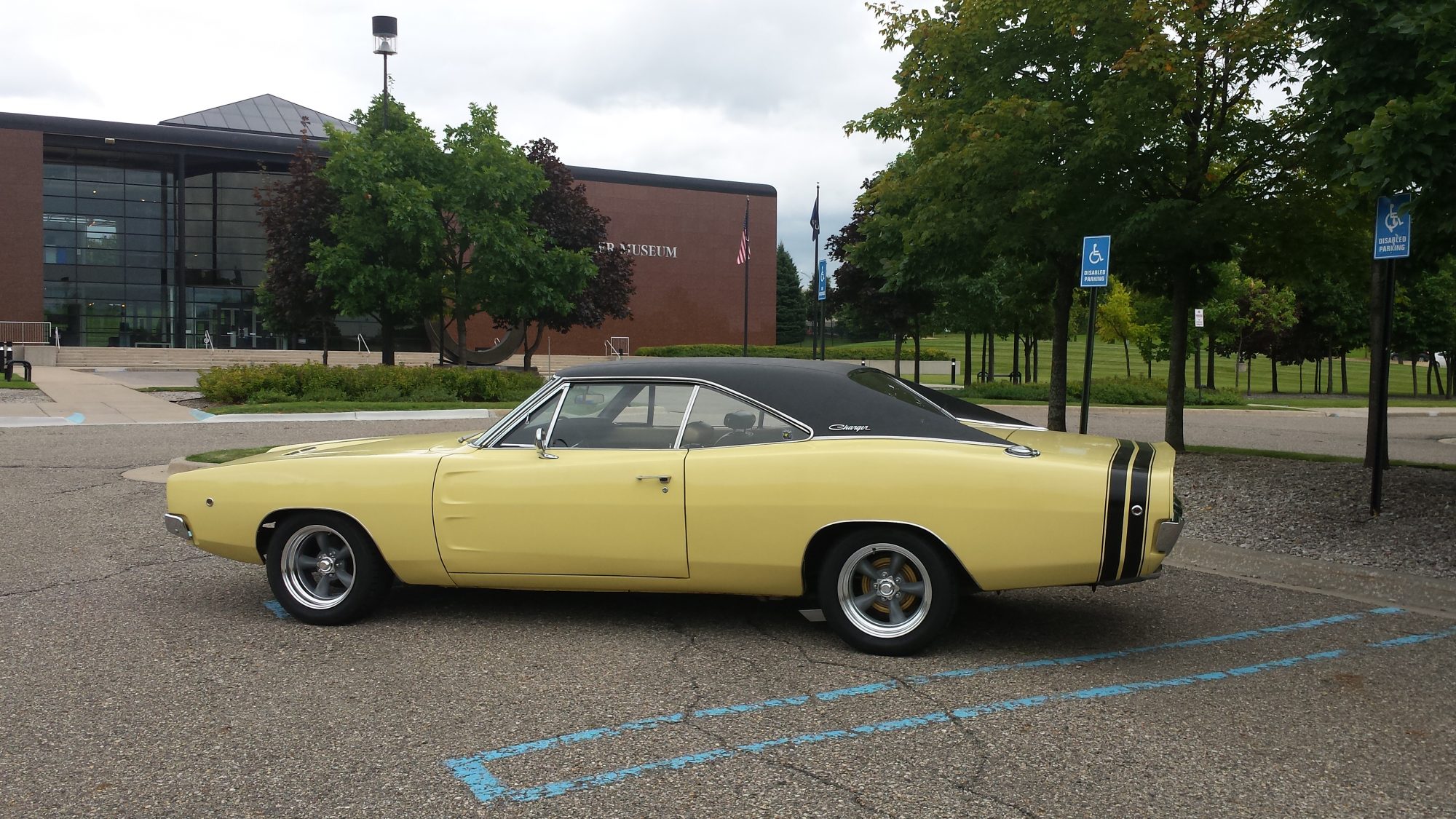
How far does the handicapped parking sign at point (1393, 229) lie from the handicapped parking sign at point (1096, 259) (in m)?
2.54

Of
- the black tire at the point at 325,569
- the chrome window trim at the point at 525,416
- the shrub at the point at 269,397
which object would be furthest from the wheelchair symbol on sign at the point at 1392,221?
the shrub at the point at 269,397

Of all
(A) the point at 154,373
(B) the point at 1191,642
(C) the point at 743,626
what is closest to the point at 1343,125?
(B) the point at 1191,642

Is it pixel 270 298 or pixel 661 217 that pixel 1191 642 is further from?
pixel 661 217

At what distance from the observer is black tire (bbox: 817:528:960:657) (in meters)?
4.71

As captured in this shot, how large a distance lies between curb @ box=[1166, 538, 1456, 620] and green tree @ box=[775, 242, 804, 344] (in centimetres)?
8676

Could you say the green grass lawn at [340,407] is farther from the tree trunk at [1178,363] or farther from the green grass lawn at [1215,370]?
the green grass lawn at [1215,370]

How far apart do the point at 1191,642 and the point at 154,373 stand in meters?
39.0

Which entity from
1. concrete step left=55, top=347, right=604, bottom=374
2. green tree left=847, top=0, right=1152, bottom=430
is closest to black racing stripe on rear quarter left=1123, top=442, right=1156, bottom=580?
green tree left=847, top=0, right=1152, bottom=430

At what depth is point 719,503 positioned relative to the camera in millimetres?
4891

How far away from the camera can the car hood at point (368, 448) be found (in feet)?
18.0

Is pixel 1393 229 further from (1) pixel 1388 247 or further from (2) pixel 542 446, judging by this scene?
(2) pixel 542 446

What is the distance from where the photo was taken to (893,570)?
15.8 ft

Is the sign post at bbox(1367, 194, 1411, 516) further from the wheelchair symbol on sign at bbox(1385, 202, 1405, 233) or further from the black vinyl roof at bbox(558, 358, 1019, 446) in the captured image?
the black vinyl roof at bbox(558, 358, 1019, 446)

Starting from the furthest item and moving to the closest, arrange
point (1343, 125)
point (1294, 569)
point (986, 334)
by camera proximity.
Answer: point (986, 334)
point (1343, 125)
point (1294, 569)
